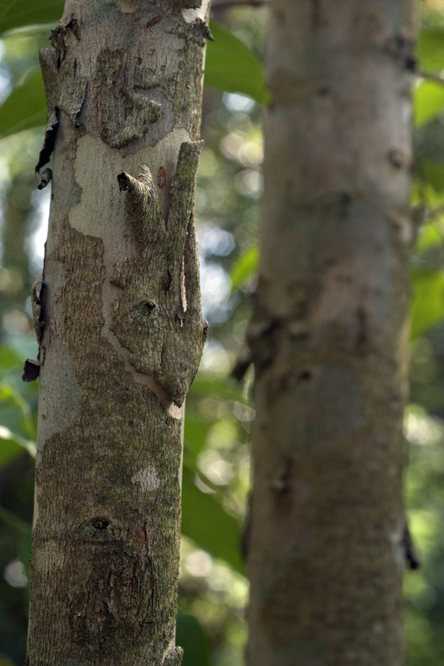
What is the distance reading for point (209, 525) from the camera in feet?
3.02

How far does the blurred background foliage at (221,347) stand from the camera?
810mm

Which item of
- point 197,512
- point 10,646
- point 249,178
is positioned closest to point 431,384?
point 249,178

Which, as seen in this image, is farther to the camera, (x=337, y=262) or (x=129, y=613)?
(x=337, y=262)

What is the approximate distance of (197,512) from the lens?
2.90 ft

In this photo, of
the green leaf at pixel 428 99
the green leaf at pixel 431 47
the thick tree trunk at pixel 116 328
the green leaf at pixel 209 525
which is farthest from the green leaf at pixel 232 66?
the green leaf at pixel 428 99

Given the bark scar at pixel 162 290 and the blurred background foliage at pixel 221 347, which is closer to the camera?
the bark scar at pixel 162 290

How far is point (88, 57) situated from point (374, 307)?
74 cm

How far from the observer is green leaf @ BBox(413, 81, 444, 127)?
151 centimetres

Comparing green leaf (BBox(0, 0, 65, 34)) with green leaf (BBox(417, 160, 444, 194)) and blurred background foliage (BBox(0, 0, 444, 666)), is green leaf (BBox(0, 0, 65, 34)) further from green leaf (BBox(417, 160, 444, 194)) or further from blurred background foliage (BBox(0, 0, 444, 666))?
green leaf (BBox(417, 160, 444, 194))

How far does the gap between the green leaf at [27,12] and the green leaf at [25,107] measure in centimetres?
5

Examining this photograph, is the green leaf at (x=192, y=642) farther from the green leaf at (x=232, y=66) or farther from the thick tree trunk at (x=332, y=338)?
the green leaf at (x=232, y=66)

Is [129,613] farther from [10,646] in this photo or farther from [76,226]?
[10,646]

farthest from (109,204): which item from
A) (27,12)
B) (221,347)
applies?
(221,347)

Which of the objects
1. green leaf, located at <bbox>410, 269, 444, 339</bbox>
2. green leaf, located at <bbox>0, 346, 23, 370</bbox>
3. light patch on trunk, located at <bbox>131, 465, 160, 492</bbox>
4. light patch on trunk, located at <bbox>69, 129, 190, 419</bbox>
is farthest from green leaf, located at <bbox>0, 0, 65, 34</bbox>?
green leaf, located at <bbox>410, 269, 444, 339</bbox>
